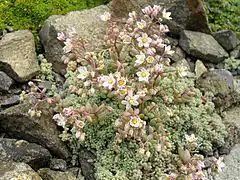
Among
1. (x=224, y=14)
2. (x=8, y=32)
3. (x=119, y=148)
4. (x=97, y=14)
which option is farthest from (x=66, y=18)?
(x=224, y=14)

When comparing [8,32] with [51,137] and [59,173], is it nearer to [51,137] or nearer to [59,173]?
[51,137]

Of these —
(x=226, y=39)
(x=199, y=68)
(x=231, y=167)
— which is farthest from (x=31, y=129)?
(x=226, y=39)

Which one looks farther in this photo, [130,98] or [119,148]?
[119,148]

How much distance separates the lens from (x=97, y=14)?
15.9 ft

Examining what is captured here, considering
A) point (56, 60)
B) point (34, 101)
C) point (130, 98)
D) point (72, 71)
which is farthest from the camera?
point (56, 60)

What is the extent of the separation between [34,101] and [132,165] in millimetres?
1278

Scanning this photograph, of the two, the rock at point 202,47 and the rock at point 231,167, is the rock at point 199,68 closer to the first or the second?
Result: the rock at point 202,47

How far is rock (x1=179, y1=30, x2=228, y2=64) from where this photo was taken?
15.2 ft

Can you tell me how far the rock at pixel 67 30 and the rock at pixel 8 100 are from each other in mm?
747

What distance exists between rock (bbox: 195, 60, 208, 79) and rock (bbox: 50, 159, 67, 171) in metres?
2.12

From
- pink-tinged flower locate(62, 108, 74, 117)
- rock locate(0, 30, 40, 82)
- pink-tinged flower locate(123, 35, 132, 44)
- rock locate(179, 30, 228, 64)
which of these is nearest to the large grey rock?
rock locate(179, 30, 228, 64)

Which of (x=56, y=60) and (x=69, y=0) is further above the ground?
(x=69, y=0)

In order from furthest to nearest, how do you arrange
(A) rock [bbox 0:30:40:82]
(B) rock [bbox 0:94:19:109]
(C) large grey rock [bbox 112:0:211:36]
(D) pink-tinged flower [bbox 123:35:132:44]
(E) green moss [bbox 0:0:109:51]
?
(C) large grey rock [bbox 112:0:211:36] → (E) green moss [bbox 0:0:109:51] → (A) rock [bbox 0:30:40:82] → (B) rock [bbox 0:94:19:109] → (D) pink-tinged flower [bbox 123:35:132:44]

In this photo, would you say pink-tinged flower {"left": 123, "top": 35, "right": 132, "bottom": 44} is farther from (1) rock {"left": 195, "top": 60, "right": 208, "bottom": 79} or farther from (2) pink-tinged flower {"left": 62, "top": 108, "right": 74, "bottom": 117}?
(1) rock {"left": 195, "top": 60, "right": 208, "bottom": 79}
